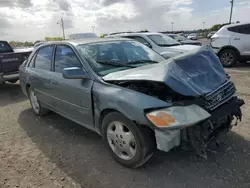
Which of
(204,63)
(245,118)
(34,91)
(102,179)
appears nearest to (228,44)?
(245,118)

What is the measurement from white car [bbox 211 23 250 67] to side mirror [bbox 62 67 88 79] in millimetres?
8092

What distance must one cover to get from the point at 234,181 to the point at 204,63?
1.57 metres

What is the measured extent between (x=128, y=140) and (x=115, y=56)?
144cm

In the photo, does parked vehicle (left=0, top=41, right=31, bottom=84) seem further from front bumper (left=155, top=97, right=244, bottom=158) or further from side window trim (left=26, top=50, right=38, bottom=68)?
front bumper (left=155, top=97, right=244, bottom=158)

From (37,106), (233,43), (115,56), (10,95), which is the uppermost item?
(115,56)

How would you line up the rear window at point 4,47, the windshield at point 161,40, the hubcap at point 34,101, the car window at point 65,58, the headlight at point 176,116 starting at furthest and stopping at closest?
the rear window at point 4,47, the windshield at point 161,40, the hubcap at point 34,101, the car window at point 65,58, the headlight at point 176,116

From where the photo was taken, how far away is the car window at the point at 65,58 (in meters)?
3.40

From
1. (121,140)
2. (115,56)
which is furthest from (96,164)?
(115,56)

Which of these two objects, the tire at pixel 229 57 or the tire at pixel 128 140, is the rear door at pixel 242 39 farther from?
the tire at pixel 128 140

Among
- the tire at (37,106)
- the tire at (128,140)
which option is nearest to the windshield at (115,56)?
the tire at (128,140)

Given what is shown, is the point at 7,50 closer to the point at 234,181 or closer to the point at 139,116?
the point at 139,116

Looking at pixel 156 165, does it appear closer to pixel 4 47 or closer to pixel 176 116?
pixel 176 116

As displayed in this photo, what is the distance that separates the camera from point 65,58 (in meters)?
3.66

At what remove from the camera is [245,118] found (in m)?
4.09
